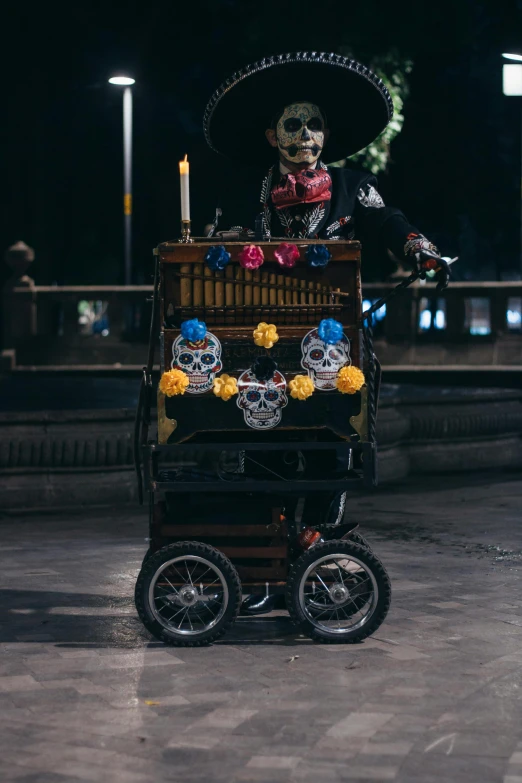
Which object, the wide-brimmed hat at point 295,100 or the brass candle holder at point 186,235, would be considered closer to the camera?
the brass candle holder at point 186,235

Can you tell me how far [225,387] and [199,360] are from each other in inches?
6.3

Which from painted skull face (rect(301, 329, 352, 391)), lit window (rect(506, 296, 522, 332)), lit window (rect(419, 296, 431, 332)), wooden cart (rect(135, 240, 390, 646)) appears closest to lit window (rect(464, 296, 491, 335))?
lit window (rect(506, 296, 522, 332))

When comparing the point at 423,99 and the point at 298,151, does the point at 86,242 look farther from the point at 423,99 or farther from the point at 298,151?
the point at 298,151

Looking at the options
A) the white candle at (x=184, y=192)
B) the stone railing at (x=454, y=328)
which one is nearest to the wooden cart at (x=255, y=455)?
the white candle at (x=184, y=192)

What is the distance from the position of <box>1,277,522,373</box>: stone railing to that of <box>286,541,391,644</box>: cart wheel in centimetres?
1893

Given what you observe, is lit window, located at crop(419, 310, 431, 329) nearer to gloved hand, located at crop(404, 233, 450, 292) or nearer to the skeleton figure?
the skeleton figure

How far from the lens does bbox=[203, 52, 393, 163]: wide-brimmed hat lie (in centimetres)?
648

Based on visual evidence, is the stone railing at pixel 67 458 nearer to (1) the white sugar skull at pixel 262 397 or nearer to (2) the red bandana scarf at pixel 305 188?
(2) the red bandana scarf at pixel 305 188

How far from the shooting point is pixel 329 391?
612 cm

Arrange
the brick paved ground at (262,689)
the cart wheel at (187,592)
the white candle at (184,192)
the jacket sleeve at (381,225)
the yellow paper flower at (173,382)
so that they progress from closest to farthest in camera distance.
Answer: the brick paved ground at (262,689), the white candle at (184,192), the yellow paper flower at (173,382), the cart wheel at (187,592), the jacket sleeve at (381,225)

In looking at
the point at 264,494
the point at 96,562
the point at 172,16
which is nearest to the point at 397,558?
the point at 96,562

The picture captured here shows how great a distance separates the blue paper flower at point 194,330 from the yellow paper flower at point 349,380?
60 cm

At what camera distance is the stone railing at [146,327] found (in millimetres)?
25453

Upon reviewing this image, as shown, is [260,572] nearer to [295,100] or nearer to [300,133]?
[300,133]
